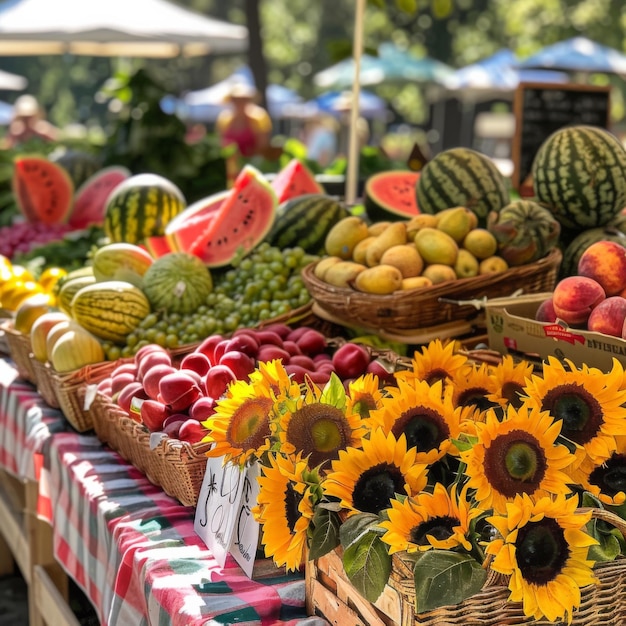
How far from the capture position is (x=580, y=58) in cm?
1401

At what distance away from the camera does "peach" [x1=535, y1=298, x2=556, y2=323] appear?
203 cm

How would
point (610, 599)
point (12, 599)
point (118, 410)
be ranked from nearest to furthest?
point (610, 599)
point (118, 410)
point (12, 599)

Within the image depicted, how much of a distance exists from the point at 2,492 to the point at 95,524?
140cm

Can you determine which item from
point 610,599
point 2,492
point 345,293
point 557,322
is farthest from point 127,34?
point 610,599

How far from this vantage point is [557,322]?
6.26 ft

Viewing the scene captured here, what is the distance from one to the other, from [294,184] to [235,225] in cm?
60

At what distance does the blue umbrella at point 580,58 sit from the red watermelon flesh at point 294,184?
431 inches

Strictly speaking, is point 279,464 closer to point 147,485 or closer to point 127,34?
point 147,485

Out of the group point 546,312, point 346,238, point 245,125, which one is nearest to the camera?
point 546,312

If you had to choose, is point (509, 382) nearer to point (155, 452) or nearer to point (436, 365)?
point (436, 365)

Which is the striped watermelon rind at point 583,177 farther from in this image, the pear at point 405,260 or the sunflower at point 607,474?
the sunflower at point 607,474

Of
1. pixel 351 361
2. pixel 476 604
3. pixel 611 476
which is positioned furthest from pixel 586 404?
pixel 351 361

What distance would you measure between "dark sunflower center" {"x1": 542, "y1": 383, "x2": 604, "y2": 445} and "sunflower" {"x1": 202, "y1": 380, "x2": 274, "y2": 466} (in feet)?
1.62

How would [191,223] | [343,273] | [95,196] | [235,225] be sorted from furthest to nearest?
[95,196] < [191,223] < [235,225] < [343,273]
